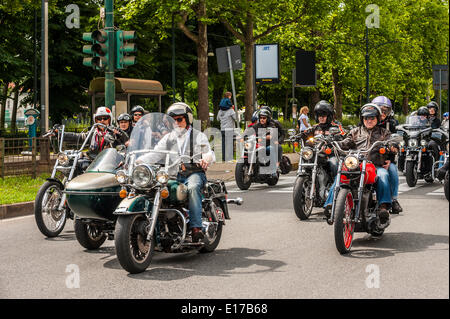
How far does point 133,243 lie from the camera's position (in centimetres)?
635

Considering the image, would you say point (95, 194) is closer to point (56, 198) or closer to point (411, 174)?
point (56, 198)

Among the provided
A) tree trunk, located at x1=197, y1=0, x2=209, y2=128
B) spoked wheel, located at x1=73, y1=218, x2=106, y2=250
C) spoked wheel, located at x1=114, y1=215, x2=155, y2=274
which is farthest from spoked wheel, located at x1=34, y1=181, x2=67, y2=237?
tree trunk, located at x1=197, y1=0, x2=209, y2=128

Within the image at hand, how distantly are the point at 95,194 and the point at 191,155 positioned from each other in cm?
100

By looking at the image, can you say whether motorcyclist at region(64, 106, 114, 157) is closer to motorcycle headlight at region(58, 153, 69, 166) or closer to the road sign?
motorcycle headlight at region(58, 153, 69, 166)

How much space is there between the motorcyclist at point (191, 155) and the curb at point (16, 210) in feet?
15.8

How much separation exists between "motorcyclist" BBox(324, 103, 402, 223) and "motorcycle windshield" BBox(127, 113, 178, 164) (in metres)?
1.78

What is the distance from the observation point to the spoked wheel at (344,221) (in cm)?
688

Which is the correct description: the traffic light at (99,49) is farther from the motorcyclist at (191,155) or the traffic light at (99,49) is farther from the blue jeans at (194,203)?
the blue jeans at (194,203)

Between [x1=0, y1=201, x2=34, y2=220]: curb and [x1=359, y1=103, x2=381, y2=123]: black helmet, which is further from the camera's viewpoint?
[x1=0, y1=201, x2=34, y2=220]: curb

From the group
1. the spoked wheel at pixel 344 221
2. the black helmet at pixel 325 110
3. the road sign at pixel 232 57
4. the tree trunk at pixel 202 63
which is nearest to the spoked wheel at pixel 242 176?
the black helmet at pixel 325 110

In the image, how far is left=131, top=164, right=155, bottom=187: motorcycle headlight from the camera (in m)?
6.37
